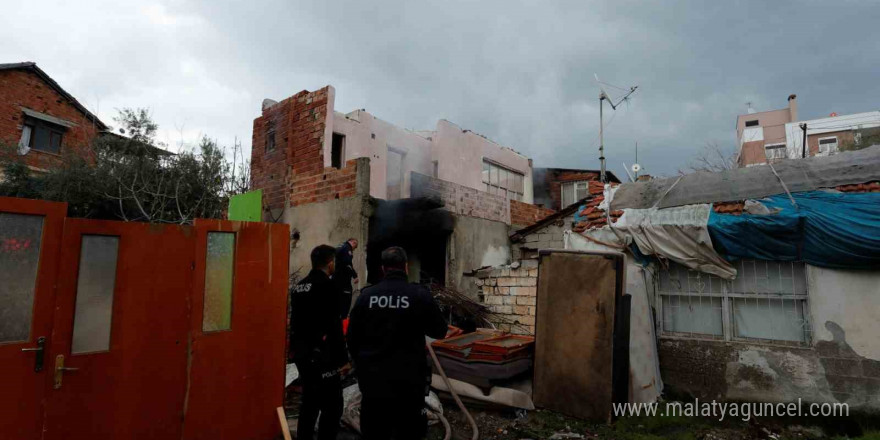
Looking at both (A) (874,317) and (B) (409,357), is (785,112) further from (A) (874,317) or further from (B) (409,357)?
(B) (409,357)

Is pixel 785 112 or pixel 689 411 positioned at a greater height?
pixel 785 112

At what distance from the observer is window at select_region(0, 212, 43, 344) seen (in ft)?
10.2

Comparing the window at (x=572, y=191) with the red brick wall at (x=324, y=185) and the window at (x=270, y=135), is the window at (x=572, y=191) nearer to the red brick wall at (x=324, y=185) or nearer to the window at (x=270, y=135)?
the window at (x=270, y=135)

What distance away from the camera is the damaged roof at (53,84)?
1609cm

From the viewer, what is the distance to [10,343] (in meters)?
3.09

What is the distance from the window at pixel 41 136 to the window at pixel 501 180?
1701 cm

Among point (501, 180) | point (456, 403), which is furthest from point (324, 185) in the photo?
point (501, 180)

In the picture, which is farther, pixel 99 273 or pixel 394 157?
pixel 394 157

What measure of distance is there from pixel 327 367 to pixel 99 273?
6.60ft

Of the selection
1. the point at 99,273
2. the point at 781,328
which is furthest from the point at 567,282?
the point at 99,273

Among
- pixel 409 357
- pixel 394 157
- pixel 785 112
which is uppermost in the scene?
pixel 785 112

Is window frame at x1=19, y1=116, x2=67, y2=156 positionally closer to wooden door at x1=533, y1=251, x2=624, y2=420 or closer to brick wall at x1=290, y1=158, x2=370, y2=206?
brick wall at x1=290, y1=158, x2=370, y2=206

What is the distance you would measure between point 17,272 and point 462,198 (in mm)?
7936

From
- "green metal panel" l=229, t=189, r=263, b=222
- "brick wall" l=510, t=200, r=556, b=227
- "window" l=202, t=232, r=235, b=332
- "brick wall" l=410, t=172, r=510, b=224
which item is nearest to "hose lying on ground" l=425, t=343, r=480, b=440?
"window" l=202, t=232, r=235, b=332
